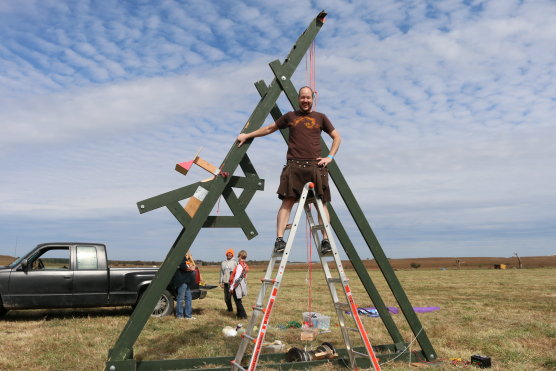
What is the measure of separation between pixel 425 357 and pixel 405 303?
Result: 0.81m

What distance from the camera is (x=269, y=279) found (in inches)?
188

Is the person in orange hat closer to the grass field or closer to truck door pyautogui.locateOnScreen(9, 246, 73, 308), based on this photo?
the grass field

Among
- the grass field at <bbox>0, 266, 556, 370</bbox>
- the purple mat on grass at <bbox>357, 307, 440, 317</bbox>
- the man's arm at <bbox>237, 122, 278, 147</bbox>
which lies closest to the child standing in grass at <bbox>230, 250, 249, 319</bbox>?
the grass field at <bbox>0, 266, 556, 370</bbox>

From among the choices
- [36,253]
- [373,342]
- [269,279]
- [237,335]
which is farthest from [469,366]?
[36,253]

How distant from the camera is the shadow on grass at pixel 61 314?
11109 mm

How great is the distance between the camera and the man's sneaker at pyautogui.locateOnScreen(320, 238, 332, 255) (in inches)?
198

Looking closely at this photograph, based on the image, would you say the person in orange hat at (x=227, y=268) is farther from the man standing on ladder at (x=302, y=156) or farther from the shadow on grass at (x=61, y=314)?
the man standing on ladder at (x=302, y=156)

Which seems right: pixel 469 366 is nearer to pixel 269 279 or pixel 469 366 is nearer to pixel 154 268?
pixel 269 279

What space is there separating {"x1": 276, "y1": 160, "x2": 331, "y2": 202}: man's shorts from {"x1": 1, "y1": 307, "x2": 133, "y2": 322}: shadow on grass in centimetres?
827

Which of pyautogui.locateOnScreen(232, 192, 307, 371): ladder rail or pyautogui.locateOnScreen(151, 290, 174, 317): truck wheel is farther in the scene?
pyautogui.locateOnScreen(151, 290, 174, 317): truck wheel

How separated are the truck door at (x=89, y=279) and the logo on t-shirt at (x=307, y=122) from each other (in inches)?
311

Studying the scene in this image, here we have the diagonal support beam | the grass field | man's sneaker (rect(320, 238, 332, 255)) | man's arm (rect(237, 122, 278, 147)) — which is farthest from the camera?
the grass field

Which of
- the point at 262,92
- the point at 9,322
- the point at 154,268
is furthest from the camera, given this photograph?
the point at 154,268

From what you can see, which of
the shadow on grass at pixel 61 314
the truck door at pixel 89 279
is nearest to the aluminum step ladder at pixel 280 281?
the truck door at pixel 89 279
